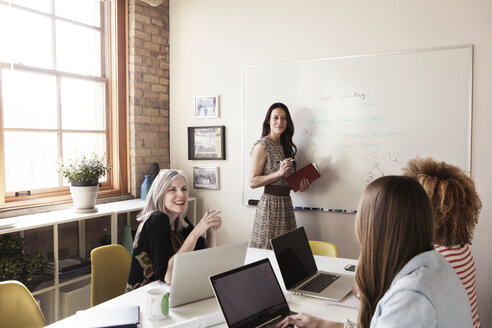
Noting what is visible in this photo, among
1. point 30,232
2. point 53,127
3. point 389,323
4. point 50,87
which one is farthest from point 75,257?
point 389,323

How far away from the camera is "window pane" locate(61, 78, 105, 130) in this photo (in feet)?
12.1

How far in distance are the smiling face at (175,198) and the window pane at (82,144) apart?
1445 millimetres

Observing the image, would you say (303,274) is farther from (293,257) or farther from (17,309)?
(17,309)

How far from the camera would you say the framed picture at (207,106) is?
169 inches

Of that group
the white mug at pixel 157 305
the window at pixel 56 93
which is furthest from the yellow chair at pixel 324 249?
the window at pixel 56 93

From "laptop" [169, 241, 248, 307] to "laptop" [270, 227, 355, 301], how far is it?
0.78 feet

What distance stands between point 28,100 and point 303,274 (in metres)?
2.64

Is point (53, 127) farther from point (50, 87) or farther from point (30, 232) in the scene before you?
point (30, 232)

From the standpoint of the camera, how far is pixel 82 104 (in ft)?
12.6

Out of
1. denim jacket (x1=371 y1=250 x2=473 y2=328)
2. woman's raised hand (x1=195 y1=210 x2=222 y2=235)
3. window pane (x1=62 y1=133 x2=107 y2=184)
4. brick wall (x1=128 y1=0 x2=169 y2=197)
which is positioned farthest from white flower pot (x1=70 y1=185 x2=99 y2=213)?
denim jacket (x1=371 y1=250 x2=473 y2=328)

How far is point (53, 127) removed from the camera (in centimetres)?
358

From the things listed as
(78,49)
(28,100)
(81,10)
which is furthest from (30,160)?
(81,10)

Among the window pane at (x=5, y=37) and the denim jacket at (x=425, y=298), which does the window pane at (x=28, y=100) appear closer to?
the window pane at (x=5, y=37)

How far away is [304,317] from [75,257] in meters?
2.52
